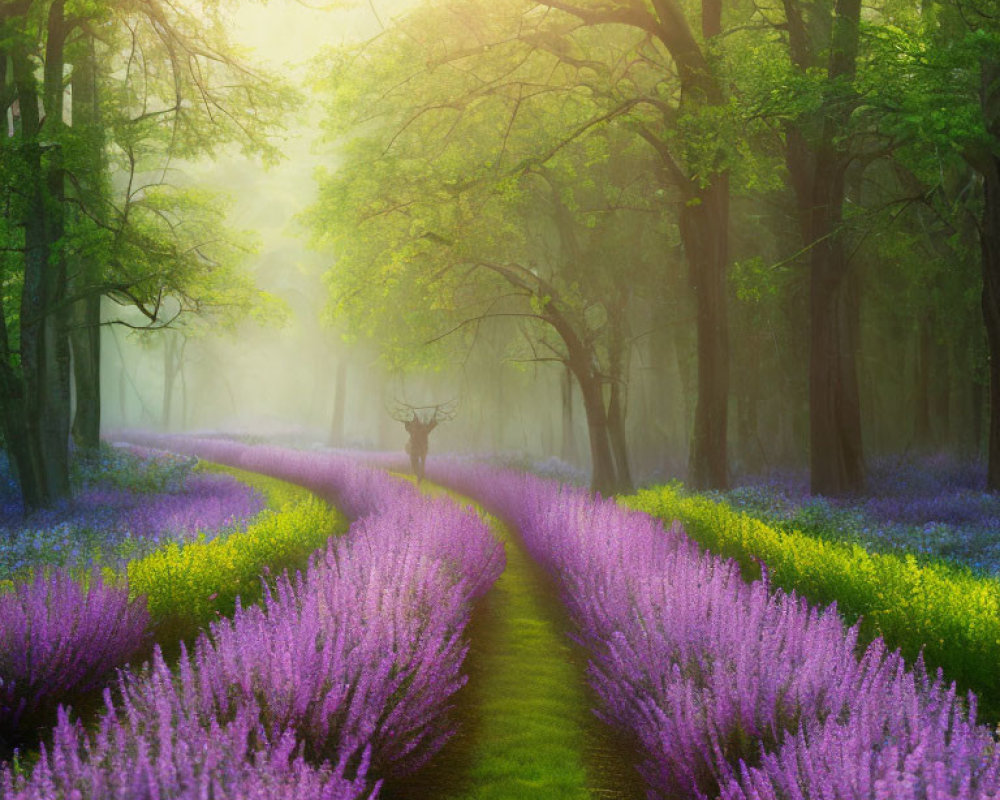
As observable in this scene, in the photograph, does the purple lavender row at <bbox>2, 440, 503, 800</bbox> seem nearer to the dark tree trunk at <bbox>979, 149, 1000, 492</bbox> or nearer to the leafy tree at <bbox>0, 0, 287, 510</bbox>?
the leafy tree at <bbox>0, 0, 287, 510</bbox>

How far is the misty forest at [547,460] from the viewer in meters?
3.99

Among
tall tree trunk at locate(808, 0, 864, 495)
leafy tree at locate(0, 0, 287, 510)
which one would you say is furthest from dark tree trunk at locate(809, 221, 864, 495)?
leafy tree at locate(0, 0, 287, 510)

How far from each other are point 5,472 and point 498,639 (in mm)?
14008

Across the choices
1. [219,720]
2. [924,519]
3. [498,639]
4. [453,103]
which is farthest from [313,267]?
[219,720]

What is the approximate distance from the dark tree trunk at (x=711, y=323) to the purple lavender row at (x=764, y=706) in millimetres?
8288

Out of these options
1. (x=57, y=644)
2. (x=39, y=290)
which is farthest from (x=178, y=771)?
(x=39, y=290)

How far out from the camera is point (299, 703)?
12.7 ft

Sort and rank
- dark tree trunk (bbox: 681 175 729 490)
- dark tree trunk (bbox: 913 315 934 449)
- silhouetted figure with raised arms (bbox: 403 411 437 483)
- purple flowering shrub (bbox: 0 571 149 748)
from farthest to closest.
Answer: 1. dark tree trunk (bbox: 913 315 934 449)
2. silhouetted figure with raised arms (bbox: 403 411 437 483)
3. dark tree trunk (bbox: 681 175 729 490)
4. purple flowering shrub (bbox: 0 571 149 748)

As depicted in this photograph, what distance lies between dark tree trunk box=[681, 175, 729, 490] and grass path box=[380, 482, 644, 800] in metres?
7.51

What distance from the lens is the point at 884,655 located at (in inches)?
221

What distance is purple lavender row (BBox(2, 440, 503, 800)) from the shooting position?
2742 mm

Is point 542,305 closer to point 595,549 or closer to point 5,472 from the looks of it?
point 595,549

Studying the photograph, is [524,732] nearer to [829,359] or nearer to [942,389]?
[829,359]

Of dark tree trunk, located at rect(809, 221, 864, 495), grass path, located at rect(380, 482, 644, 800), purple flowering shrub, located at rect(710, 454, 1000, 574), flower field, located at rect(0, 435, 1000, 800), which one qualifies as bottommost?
grass path, located at rect(380, 482, 644, 800)
